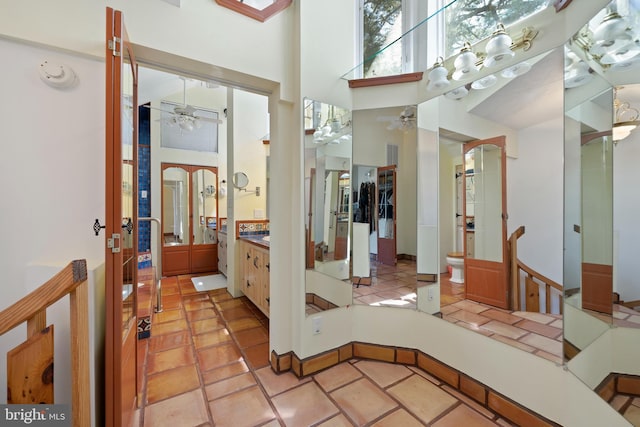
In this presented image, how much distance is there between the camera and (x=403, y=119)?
81.0 inches

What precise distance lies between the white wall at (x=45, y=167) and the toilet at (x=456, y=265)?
91.2 inches

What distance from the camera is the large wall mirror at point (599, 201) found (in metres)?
1.26

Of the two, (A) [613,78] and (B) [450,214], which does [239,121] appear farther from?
(A) [613,78]

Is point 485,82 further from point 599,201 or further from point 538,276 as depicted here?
point 538,276

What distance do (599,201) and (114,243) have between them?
233 cm

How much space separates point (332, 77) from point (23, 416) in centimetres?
233

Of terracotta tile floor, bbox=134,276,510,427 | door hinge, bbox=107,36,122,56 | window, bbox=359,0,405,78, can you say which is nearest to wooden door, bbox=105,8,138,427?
door hinge, bbox=107,36,122,56

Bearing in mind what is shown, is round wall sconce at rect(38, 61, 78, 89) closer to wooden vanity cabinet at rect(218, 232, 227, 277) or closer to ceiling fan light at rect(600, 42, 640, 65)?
ceiling fan light at rect(600, 42, 640, 65)

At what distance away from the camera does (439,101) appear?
1938mm

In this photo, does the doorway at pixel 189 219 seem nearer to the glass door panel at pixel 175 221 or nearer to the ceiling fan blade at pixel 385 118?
the glass door panel at pixel 175 221

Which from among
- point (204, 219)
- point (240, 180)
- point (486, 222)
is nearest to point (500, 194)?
point (486, 222)

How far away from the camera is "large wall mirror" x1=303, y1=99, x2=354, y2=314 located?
1887mm

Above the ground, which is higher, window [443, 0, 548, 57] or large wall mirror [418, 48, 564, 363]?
window [443, 0, 548, 57]

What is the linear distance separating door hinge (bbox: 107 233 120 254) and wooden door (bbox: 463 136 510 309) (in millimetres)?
2168
